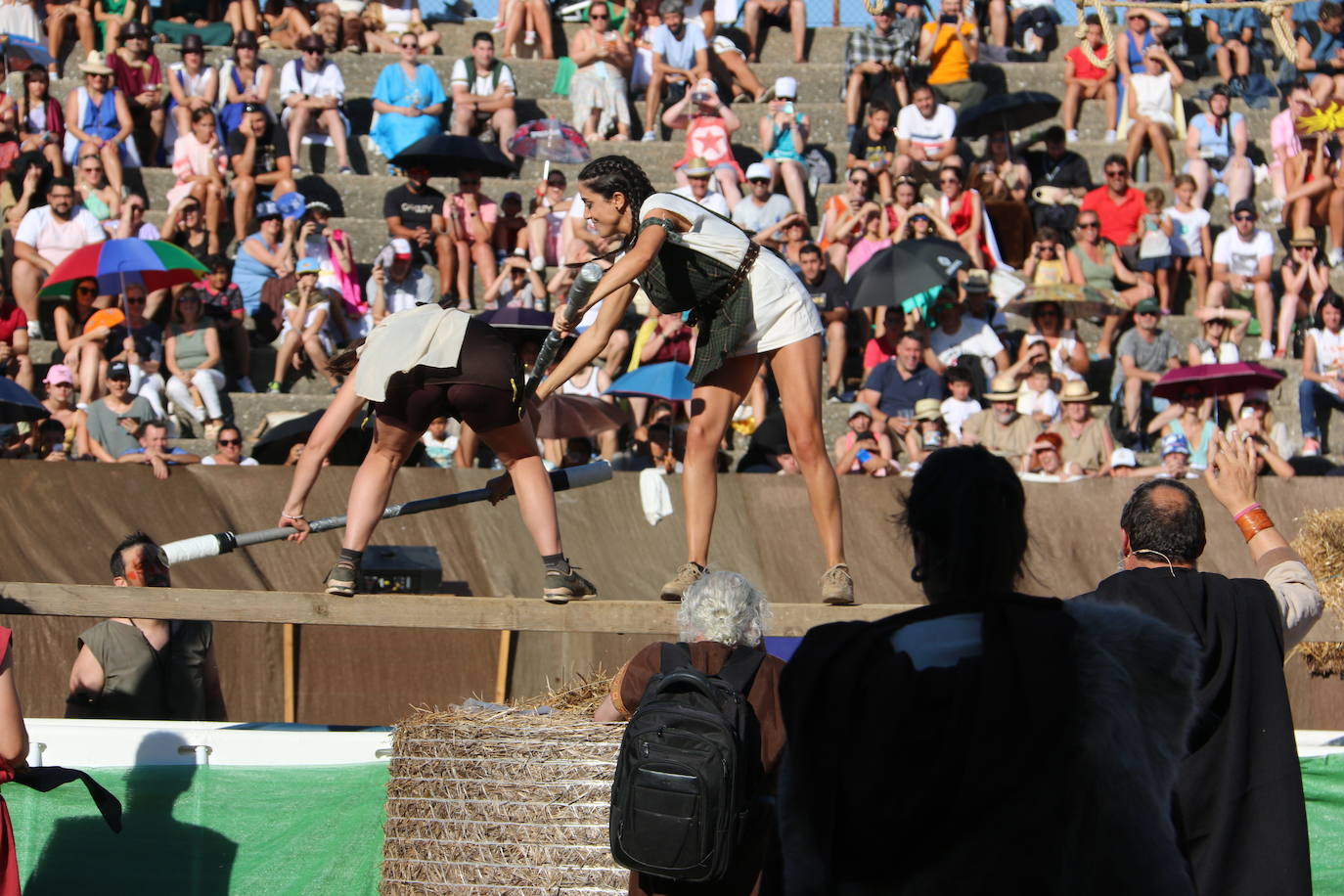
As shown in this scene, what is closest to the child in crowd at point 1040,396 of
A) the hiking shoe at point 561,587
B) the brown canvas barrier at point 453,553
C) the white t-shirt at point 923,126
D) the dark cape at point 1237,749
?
the brown canvas barrier at point 453,553

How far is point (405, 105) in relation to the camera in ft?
50.6

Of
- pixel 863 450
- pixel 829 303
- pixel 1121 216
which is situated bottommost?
pixel 863 450

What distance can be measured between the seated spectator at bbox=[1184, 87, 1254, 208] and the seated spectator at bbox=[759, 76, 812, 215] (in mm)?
3452

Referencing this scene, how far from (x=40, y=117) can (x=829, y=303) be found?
6.85 m

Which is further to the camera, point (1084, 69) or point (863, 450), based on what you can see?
point (1084, 69)

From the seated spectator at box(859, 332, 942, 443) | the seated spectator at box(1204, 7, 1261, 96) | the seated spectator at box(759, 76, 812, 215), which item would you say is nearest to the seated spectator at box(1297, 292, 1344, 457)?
the seated spectator at box(859, 332, 942, 443)

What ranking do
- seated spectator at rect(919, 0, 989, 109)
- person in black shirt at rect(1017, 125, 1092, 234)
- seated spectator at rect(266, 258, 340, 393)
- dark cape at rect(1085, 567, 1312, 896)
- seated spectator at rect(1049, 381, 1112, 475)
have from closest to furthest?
1. dark cape at rect(1085, 567, 1312, 896)
2. seated spectator at rect(1049, 381, 1112, 475)
3. seated spectator at rect(266, 258, 340, 393)
4. person in black shirt at rect(1017, 125, 1092, 234)
5. seated spectator at rect(919, 0, 989, 109)

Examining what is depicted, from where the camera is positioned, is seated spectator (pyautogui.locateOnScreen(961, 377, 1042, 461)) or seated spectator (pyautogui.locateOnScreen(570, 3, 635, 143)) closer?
seated spectator (pyautogui.locateOnScreen(961, 377, 1042, 461))

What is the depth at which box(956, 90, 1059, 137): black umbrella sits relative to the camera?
15.1m

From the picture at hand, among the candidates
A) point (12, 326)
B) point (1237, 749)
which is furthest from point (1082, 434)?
point (1237, 749)

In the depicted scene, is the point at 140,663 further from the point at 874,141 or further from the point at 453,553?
the point at 874,141

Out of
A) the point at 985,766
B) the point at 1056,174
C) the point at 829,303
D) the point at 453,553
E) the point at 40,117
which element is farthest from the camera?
the point at 1056,174

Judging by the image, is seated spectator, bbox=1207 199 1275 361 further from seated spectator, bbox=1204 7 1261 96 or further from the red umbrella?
seated spectator, bbox=1204 7 1261 96

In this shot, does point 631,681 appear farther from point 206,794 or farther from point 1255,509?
point 206,794
